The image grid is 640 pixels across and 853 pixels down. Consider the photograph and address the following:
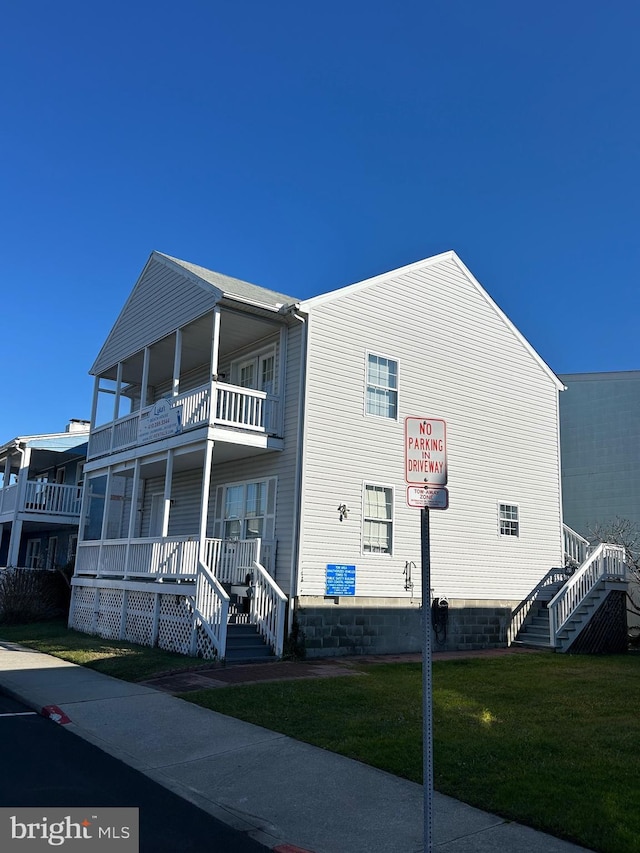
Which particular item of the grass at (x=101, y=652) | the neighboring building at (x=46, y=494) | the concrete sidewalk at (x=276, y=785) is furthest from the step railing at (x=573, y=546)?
the neighboring building at (x=46, y=494)

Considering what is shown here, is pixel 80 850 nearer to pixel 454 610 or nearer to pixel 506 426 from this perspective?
pixel 454 610

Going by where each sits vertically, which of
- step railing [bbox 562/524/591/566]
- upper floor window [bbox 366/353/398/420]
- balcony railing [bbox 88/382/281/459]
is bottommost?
step railing [bbox 562/524/591/566]

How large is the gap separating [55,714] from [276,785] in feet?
13.6

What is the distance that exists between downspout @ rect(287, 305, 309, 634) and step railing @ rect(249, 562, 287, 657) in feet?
1.08

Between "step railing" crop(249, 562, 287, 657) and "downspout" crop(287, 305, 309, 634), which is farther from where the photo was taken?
"downspout" crop(287, 305, 309, 634)

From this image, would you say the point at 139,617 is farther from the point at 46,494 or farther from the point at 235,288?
the point at 46,494

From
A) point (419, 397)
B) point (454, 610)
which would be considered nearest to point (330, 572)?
point (454, 610)

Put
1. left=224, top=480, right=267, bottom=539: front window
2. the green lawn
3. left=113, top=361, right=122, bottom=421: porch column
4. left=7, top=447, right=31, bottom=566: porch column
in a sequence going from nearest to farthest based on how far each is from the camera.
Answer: the green lawn < left=224, top=480, right=267, bottom=539: front window < left=113, top=361, right=122, bottom=421: porch column < left=7, top=447, right=31, bottom=566: porch column

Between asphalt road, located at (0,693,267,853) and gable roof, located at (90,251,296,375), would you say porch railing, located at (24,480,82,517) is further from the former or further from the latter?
asphalt road, located at (0,693,267,853)

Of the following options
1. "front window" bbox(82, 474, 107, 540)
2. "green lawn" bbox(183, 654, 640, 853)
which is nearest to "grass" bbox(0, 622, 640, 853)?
"green lawn" bbox(183, 654, 640, 853)

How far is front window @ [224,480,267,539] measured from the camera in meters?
16.8

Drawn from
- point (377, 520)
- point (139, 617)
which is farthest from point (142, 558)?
point (377, 520)

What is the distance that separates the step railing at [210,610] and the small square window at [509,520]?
27.2 ft

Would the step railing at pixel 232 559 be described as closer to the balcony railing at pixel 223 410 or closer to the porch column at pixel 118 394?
the balcony railing at pixel 223 410
